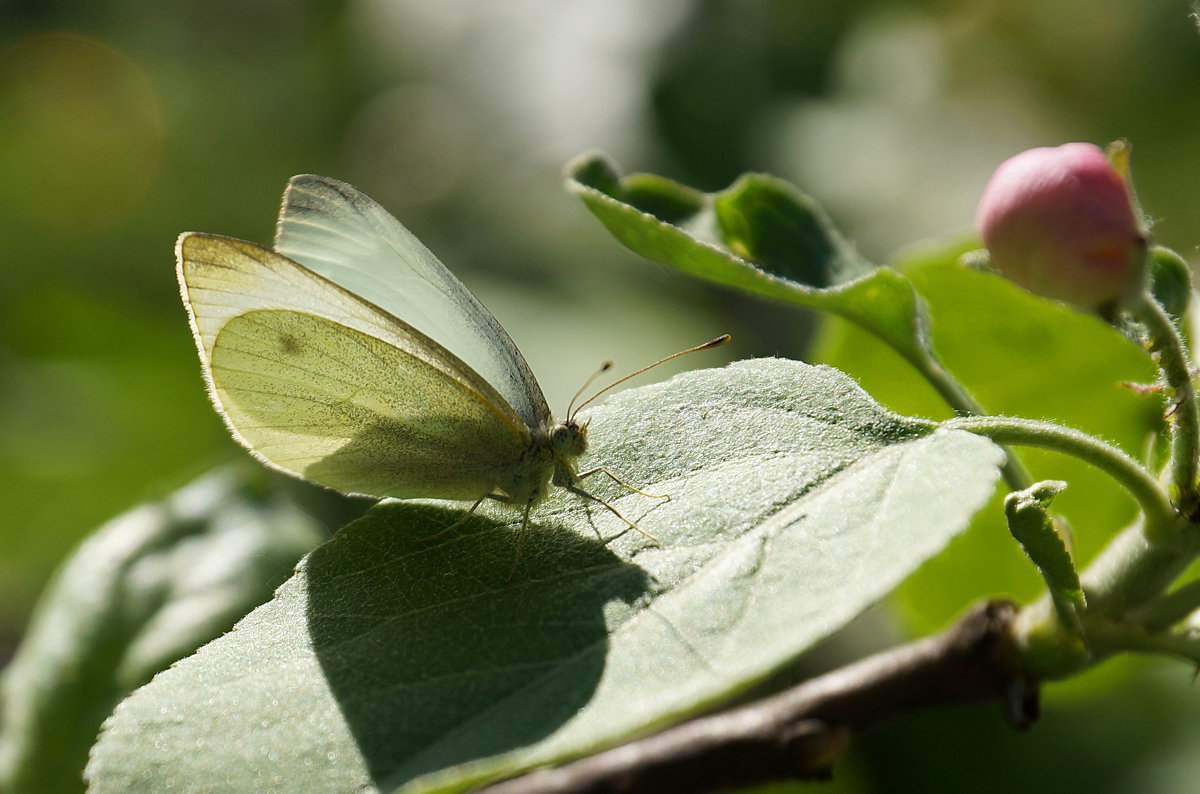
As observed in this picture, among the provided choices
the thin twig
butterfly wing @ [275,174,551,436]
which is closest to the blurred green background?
butterfly wing @ [275,174,551,436]

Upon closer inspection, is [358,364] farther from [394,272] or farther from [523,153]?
[523,153]

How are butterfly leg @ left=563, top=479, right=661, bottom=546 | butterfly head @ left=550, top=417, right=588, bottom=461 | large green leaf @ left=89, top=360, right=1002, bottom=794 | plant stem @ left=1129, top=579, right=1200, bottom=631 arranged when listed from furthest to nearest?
1. butterfly head @ left=550, top=417, right=588, bottom=461
2. plant stem @ left=1129, top=579, right=1200, bottom=631
3. butterfly leg @ left=563, top=479, right=661, bottom=546
4. large green leaf @ left=89, top=360, right=1002, bottom=794

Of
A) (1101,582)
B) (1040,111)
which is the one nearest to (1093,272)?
(1101,582)

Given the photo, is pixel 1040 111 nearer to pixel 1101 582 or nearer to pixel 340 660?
pixel 1101 582

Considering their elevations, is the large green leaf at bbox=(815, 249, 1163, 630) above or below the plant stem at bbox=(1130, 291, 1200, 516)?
below

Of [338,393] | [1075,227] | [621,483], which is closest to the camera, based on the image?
[1075,227]

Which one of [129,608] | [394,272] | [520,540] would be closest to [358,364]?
[394,272]

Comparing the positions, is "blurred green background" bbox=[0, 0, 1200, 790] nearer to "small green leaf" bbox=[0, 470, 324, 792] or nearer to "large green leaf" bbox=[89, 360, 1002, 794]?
"small green leaf" bbox=[0, 470, 324, 792]
